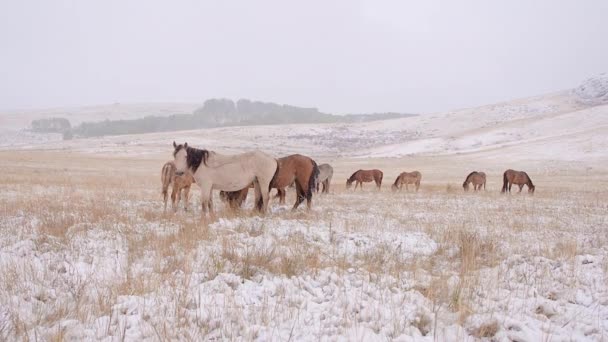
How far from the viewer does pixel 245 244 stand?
20.0 ft

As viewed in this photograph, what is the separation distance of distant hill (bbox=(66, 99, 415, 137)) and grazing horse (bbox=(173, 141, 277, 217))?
10300cm

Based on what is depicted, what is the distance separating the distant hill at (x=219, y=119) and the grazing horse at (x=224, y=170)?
338 feet

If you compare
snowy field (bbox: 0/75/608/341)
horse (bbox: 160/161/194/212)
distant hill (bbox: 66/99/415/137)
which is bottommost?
snowy field (bbox: 0/75/608/341)

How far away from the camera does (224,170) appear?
9.23 m

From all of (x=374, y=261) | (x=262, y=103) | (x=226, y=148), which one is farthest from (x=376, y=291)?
(x=262, y=103)

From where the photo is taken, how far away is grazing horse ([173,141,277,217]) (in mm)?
8977

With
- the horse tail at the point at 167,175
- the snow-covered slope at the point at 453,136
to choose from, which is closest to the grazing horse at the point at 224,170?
the horse tail at the point at 167,175

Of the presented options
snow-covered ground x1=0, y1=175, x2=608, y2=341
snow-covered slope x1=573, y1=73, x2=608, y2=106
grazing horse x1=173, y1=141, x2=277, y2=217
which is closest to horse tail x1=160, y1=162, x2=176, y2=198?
grazing horse x1=173, y1=141, x2=277, y2=217

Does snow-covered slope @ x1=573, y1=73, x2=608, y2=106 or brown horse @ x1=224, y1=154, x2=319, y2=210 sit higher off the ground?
snow-covered slope @ x1=573, y1=73, x2=608, y2=106

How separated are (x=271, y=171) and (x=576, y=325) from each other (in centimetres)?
728

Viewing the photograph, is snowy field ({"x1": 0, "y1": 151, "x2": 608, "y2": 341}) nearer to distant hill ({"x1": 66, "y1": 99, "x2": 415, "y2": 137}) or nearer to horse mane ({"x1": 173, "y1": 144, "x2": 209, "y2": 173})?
horse mane ({"x1": 173, "y1": 144, "x2": 209, "y2": 173})

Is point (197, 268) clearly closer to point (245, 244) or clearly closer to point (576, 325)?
point (245, 244)

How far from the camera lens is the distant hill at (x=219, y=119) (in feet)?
346

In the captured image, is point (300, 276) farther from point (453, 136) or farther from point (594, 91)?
point (594, 91)
